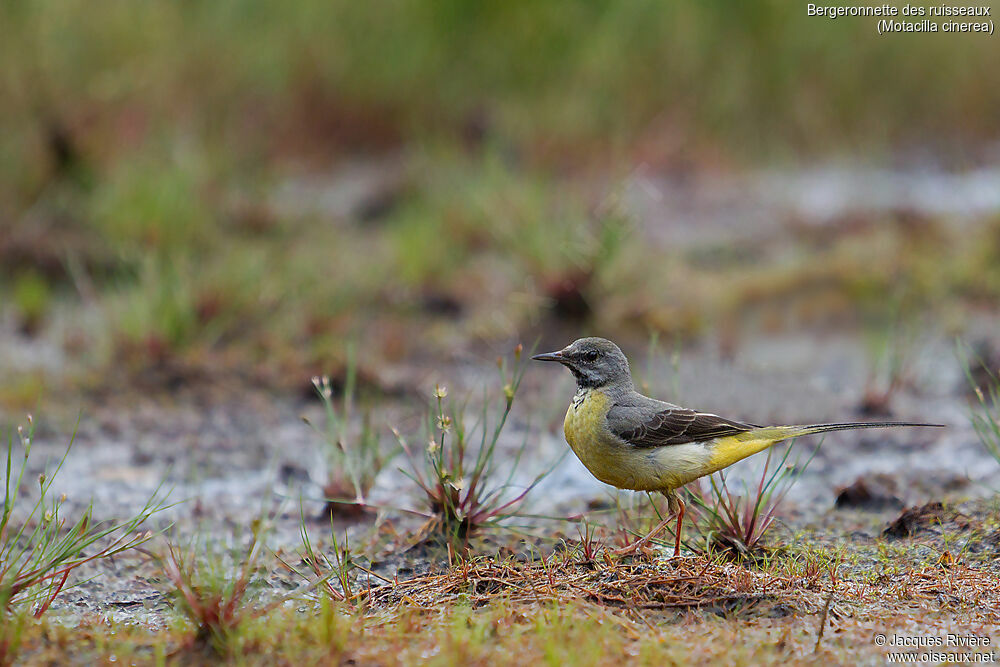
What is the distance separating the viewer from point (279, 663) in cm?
315

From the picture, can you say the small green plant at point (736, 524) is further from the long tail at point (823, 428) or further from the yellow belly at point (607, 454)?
the yellow belly at point (607, 454)

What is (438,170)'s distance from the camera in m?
9.97

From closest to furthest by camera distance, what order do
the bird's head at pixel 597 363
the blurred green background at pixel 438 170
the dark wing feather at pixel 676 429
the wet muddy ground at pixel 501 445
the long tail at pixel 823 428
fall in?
the long tail at pixel 823 428, the dark wing feather at pixel 676 429, the bird's head at pixel 597 363, the wet muddy ground at pixel 501 445, the blurred green background at pixel 438 170

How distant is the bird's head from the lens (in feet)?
14.4

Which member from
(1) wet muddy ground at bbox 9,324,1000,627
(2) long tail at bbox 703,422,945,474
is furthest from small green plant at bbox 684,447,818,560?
(1) wet muddy ground at bbox 9,324,1000,627

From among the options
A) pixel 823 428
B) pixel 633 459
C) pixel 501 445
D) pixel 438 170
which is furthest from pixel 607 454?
pixel 438 170

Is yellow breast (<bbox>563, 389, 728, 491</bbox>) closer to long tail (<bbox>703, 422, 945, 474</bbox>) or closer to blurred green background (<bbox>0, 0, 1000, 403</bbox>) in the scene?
long tail (<bbox>703, 422, 945, 474</bbox>)

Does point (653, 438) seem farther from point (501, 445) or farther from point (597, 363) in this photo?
point (501, 445)

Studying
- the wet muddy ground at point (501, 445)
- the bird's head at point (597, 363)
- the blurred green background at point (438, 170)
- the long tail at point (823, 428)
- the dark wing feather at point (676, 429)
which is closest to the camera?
the long tail at point (823, 428)

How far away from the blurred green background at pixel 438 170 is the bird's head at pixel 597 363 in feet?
9.06

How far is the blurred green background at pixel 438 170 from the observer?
750cm

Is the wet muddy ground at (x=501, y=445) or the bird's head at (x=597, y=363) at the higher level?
the bird's head at (x=597, y=363)

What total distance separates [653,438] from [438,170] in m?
6.30

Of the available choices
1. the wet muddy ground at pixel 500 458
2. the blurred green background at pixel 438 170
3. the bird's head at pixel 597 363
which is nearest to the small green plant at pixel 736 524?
the wet muddy ground at pixel 500 458
